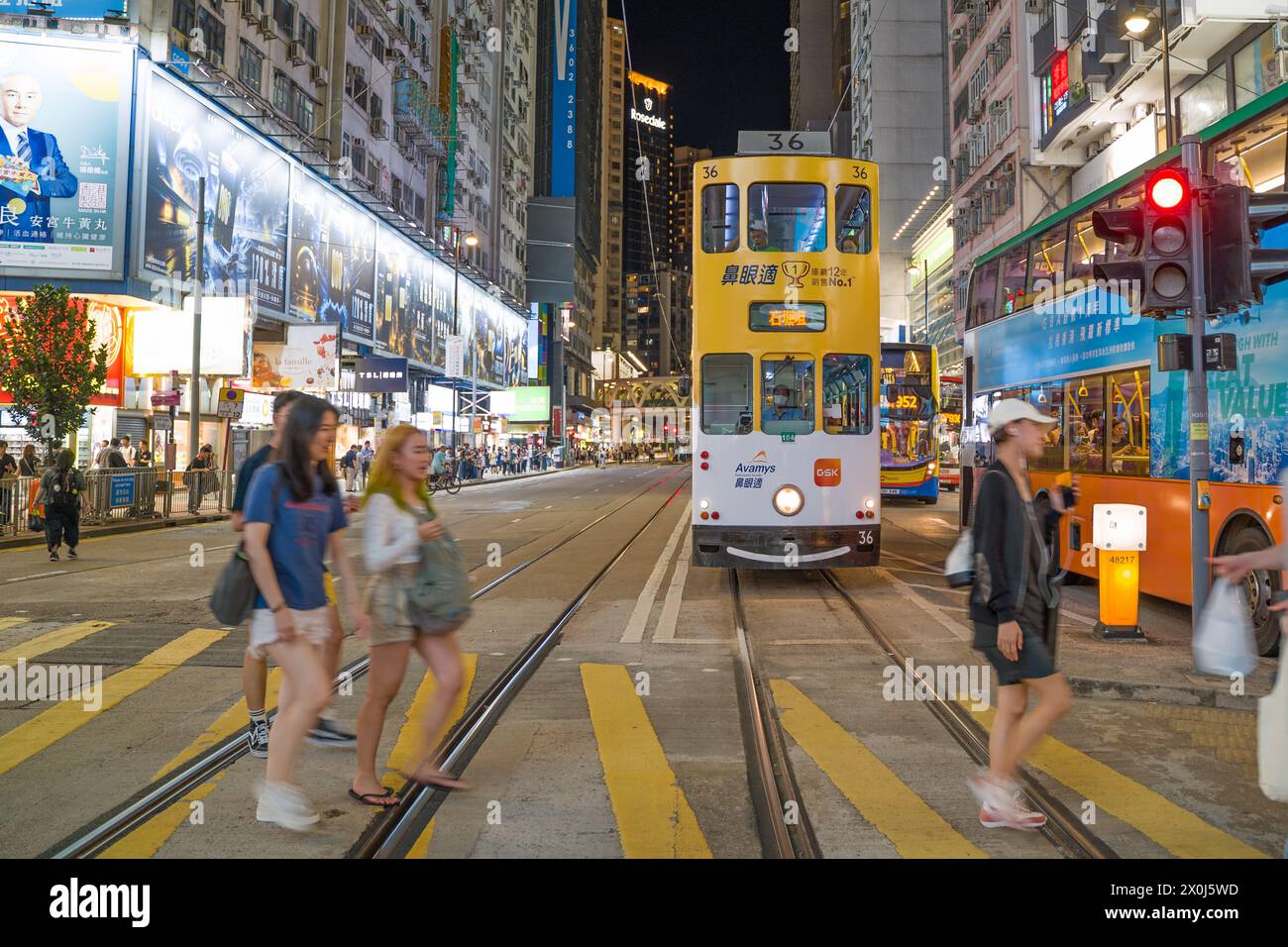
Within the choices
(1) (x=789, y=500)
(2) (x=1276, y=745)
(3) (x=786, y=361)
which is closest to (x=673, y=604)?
(1) (x=789, y=500)

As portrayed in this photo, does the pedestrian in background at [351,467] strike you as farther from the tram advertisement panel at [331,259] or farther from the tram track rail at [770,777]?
the tram track rail at [770,777]

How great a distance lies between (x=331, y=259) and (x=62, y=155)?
45.2 feet

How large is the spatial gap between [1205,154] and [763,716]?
23.0ft

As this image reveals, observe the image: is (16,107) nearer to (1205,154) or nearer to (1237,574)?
(1205,154)

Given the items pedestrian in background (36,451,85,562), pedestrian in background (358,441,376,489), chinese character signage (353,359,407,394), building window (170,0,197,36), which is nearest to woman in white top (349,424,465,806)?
pedestrian in background (36,451,85,562)

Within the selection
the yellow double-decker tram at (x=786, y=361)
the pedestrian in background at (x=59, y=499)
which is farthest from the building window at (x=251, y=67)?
the yellow double-decker tram at (x=786, y=361)

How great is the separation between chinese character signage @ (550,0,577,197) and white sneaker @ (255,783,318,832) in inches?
4164

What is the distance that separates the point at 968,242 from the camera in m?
49.3

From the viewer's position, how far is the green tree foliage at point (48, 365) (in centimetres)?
2094

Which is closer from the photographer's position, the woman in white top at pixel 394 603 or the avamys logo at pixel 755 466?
the woman in white top at pixel 394 603

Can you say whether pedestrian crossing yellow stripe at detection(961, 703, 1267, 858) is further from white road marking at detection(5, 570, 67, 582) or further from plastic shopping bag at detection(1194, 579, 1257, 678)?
white road marking at detection(5, 570, 67, 582)

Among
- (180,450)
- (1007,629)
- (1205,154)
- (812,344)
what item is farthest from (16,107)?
(1007,629)

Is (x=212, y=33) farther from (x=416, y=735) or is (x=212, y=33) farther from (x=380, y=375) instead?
(x=416, y=735)

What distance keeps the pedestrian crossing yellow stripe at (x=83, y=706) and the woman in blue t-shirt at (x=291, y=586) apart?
2070 mm
